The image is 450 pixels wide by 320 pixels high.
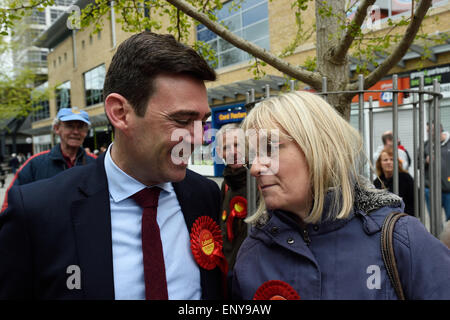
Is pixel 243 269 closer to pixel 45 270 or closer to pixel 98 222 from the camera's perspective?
pixel 98 222

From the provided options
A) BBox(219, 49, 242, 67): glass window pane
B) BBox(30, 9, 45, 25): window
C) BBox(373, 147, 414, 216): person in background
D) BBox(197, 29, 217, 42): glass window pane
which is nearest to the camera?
BBox(373, 147, 414, 216): person in background

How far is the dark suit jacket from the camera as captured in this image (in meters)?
1.22

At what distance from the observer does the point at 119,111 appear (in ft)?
4.75

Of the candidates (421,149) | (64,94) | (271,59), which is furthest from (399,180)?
(64,94)

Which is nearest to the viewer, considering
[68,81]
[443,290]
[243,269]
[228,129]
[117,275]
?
[443,290]

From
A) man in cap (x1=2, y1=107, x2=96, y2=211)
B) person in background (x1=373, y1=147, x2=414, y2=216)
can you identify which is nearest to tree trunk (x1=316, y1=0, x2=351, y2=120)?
person in background (x1=373, y1=147, x2=414, y2=216)

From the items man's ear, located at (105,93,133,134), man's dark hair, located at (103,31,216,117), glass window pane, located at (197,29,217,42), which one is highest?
glass window pane, located at (197,29,217,42)

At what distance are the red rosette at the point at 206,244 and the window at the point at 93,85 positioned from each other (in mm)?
23023

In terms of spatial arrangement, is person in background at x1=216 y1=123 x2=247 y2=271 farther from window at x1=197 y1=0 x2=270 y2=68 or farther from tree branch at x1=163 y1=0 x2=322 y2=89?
window at x1=197 y1=0 x2=270 y2=68

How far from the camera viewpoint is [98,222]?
4.40 ft

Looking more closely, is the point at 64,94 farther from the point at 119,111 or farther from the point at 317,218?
the point at 317,218

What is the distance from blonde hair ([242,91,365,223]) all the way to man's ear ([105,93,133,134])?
496 millimetres
